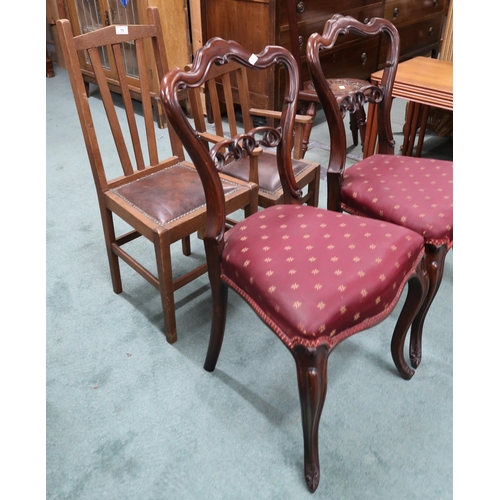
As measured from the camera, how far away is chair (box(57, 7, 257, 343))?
1407 mm

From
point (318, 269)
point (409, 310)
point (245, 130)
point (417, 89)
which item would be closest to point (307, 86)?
point (417, 89)

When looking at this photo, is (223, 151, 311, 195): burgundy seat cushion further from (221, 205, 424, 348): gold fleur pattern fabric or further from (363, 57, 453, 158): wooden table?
(363, 57, 453, 158): wooden table

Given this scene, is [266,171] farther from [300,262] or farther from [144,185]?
[300,262]

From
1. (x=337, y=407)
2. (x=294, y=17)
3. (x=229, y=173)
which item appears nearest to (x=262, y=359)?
(x=337, y=407)

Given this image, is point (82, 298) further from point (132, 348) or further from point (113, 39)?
point (113, 39)

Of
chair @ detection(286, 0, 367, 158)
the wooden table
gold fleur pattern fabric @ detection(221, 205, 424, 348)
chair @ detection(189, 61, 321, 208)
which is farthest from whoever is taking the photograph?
chair @ detection(286, 0, 367, 158)

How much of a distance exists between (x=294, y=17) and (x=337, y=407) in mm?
2111

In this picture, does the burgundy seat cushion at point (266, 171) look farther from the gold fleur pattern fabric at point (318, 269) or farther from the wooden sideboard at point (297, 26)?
the wooden sideboard at point (297, 26)

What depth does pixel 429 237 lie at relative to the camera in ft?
4.20

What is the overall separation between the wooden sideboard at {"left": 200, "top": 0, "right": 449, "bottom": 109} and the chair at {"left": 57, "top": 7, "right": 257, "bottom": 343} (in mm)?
1280

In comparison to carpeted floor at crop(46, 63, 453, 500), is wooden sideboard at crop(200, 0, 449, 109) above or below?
above

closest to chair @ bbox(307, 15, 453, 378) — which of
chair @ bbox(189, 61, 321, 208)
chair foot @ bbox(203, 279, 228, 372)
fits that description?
chair @ bbox(189, 61, 321, 208)

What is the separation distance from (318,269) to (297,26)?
2102 mm

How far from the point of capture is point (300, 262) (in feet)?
3.51
